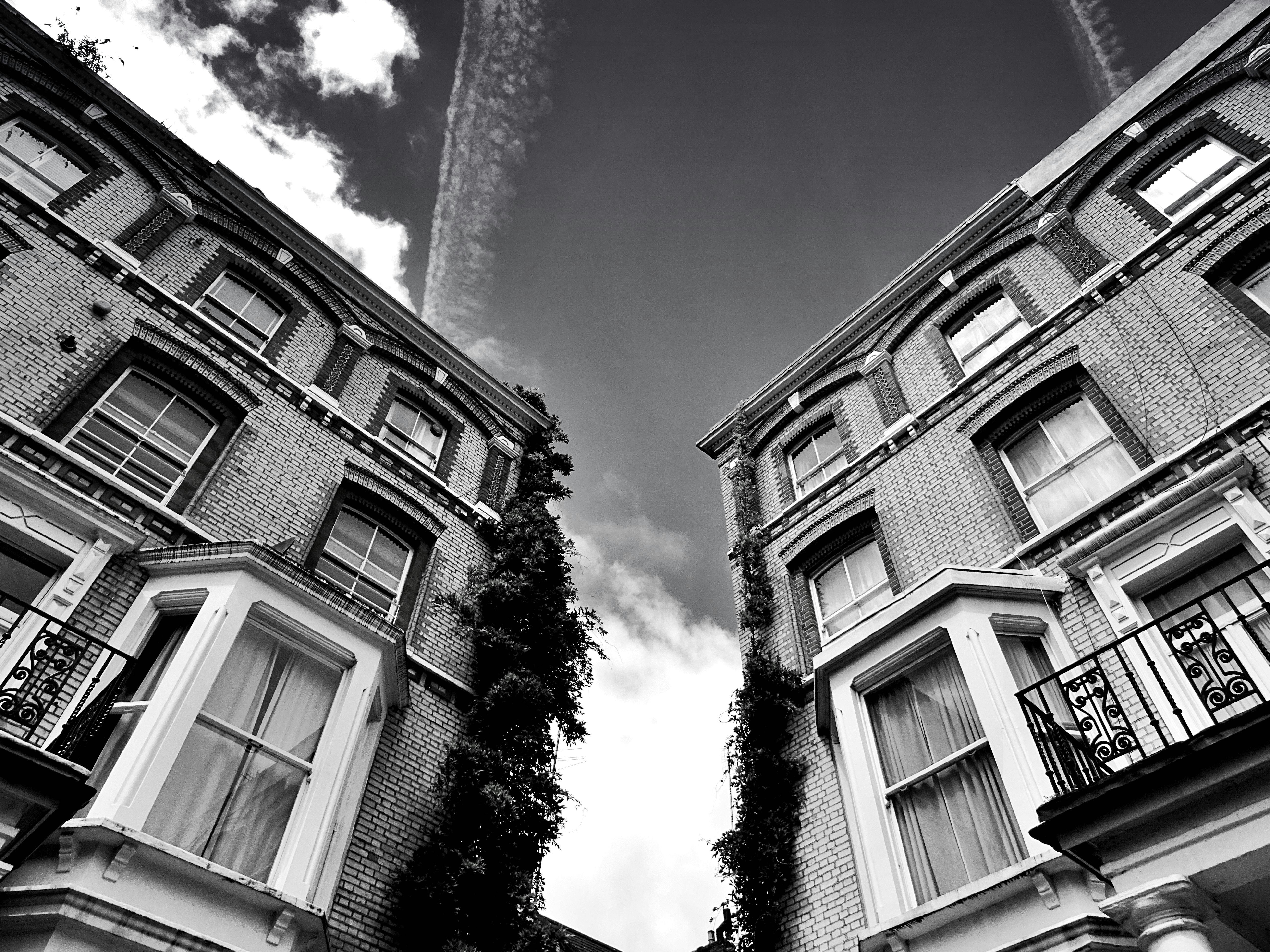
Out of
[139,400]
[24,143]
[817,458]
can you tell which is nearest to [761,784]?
[817,458]

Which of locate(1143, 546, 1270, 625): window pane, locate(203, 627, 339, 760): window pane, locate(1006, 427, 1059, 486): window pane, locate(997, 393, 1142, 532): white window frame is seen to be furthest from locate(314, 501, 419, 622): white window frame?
locate(1143, 546, 1270, 625): window pane

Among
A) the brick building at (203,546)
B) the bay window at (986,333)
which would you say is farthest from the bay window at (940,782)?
the bay window at (986,333)

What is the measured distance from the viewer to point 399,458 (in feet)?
42.4

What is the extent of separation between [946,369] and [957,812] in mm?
7444

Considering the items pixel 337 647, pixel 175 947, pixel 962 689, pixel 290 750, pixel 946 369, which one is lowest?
pixel 175 947

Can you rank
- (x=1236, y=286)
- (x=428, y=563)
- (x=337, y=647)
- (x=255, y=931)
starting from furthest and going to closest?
(x=428, y=563) < (x=1236, y=286) < (x=337, y=647) < (x=255, y=931)

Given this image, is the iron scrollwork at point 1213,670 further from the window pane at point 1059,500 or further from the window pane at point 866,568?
the window pane at point 866,568

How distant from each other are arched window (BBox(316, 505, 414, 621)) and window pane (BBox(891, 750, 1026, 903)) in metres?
6.56

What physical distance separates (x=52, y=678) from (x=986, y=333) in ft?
41.4

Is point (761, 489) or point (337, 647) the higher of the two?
point (761, 489)

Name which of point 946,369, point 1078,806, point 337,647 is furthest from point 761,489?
point 1078,806

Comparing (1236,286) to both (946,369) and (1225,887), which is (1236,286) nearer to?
(946,369)

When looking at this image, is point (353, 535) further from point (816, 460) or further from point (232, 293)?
point (816, 460)

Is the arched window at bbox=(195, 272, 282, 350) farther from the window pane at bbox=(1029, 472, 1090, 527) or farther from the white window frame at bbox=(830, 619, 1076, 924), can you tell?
the window pane at bbox=(1029, 472, 1090, 527)
